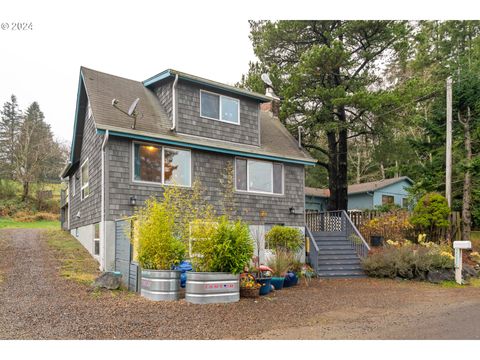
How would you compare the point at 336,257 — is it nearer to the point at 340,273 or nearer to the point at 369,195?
the point at 340,273

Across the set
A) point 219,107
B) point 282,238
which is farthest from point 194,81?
point 282,238

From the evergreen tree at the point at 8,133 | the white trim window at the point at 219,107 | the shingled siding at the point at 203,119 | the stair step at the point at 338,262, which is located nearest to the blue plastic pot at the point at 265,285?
the stair step at the point at 338,262

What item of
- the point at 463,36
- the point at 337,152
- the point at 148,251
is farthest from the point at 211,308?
the point at 463,36

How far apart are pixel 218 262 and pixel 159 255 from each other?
1.25m

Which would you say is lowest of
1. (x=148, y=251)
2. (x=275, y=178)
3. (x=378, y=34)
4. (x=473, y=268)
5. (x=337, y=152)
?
(x=473, y=268)

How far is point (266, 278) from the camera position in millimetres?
9734

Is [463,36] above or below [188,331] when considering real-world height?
above

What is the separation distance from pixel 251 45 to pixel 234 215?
33.9 feet

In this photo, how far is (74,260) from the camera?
12.0 m

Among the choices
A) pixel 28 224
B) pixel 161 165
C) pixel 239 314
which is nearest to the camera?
pixel 239 314

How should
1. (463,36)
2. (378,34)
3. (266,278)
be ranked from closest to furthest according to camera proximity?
(266,278), (378,34), (463,36)

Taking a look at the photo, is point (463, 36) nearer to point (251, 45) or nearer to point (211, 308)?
point (251, 45)

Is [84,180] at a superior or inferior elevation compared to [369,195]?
superior

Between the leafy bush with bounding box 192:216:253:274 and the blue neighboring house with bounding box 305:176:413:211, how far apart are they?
722 inches
